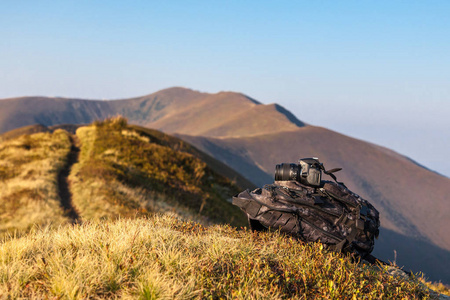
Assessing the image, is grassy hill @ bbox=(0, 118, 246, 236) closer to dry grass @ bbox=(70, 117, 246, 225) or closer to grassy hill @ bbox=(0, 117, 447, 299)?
dry grass @ bbox=(70, 117, 246, 225)

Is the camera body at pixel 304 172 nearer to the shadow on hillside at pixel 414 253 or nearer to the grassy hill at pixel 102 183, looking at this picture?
the grassy hill at pixel 102 183

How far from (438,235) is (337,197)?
348 feet

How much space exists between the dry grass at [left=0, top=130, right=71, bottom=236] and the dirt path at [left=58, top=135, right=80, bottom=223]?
11.5 inches

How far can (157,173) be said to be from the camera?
2131 centimetres

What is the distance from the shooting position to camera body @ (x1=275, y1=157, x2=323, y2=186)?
227 inches

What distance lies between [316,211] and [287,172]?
0.86 meters

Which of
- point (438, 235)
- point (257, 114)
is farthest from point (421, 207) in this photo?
point (257, 114)

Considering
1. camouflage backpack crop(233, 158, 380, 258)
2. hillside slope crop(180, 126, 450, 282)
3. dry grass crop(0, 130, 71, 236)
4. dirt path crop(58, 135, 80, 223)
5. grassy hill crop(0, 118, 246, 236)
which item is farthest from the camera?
hillside slope crop(180, 126, 450, 282)

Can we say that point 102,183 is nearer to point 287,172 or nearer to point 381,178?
point 287,172

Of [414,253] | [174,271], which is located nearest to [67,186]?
[174,271]

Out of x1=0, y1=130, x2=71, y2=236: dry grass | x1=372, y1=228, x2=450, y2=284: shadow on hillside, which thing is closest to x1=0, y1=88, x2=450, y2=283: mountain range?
x1=372, y1=228, x2=450, y2=284: shadow on hillside

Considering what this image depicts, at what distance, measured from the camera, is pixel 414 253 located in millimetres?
81062

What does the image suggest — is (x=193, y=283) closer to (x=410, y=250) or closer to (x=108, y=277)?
(x=108, y=277)

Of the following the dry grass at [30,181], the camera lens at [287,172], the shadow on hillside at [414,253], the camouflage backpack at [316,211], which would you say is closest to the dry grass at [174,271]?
the camouflage backpack at [316,211]
